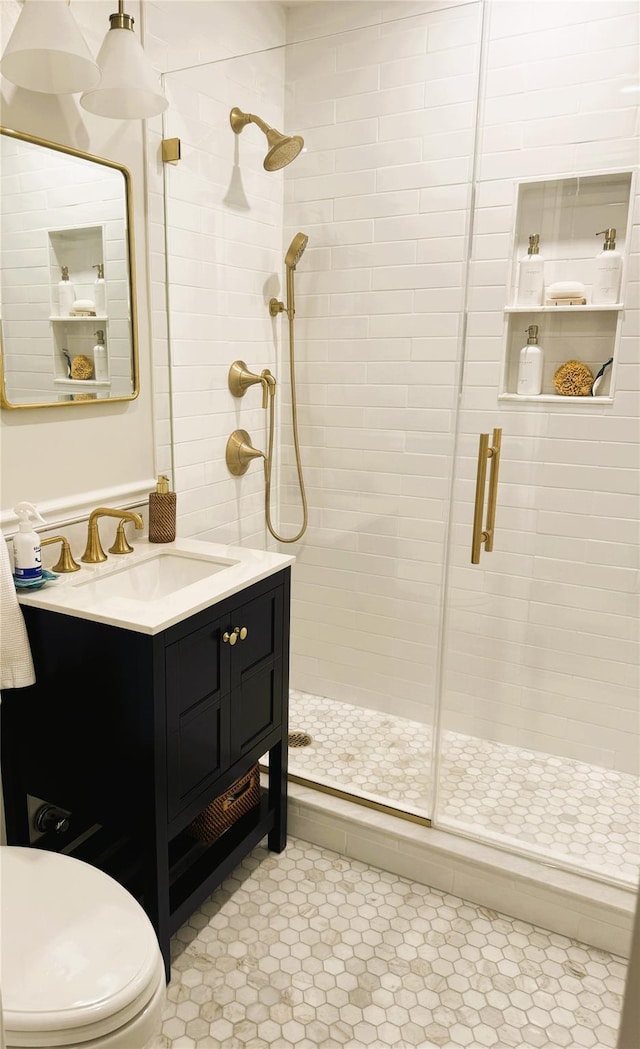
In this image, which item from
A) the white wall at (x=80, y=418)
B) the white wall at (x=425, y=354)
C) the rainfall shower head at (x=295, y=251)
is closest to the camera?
the white wall at (x=80, y=418)

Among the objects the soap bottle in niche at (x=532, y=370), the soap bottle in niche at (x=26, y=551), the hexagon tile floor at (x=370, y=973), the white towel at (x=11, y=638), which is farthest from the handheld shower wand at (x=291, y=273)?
the hexagon tile floor at (x=370, y=973)

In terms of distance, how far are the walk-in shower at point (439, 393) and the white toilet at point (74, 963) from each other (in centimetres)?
107

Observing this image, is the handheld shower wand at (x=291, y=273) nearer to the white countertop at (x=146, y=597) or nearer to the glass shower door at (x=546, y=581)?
the glass shower door at (x=546, y=581)

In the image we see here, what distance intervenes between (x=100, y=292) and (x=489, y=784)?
1.81 meters

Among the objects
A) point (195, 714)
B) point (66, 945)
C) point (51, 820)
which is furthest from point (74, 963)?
point (51, 820)

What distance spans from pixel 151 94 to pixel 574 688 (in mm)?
2035

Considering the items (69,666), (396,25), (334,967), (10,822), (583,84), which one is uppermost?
(396,25)

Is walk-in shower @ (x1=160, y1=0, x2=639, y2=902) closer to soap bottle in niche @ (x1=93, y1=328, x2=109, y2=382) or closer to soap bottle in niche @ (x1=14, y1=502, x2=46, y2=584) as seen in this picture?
soap bottle in niche @ (x1=93, y1=328, x2=109, y2=382)

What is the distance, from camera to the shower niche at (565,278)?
6.88 ft

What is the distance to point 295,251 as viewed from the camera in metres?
2.38

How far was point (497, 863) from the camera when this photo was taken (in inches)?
77.8

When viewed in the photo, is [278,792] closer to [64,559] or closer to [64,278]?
[64,559]

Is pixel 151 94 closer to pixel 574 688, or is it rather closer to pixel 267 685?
pixel 267 685

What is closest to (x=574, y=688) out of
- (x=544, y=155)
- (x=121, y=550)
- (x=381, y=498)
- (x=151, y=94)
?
(x=381, y=498)
